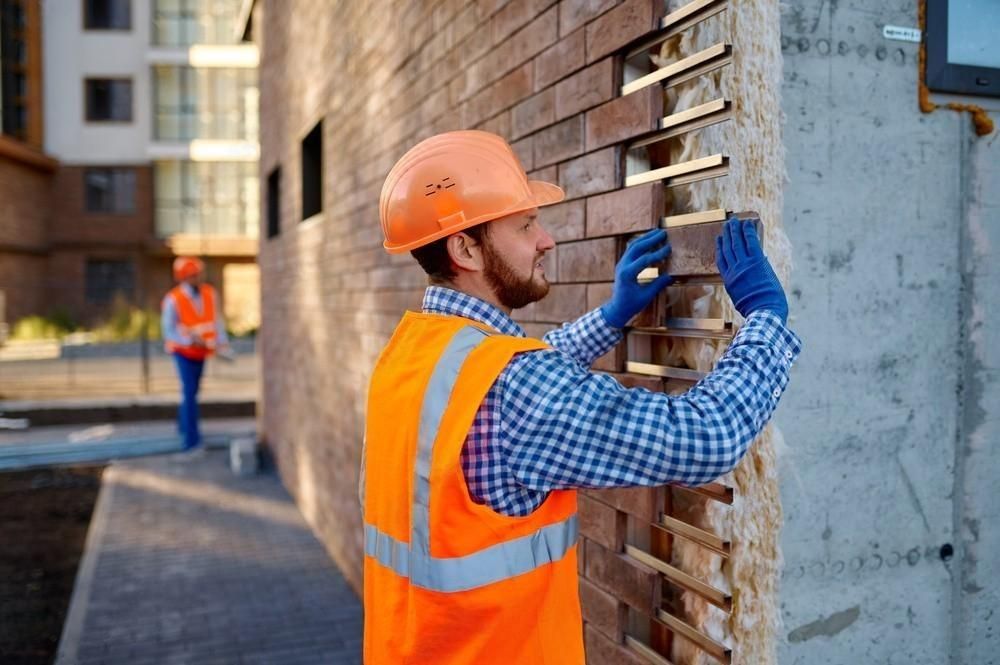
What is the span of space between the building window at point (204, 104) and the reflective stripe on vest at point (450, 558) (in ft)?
106

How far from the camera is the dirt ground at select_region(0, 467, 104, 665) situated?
511cm

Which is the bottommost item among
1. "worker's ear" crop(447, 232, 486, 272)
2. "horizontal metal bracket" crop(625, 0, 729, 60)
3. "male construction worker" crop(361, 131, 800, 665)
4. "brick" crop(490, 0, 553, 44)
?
"male construction worker" crop(361, 131, 800, 665)

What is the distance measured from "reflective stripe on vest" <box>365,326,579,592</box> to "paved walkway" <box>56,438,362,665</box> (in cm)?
326

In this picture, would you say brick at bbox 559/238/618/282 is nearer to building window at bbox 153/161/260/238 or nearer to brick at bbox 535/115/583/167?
brick at bbox 535/115/583/167

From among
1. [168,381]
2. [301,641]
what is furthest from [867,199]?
[168,381]

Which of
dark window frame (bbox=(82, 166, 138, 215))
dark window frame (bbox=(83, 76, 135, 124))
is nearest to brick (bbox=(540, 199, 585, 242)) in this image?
dark window frame (bbox=(82, 166, 138, 215))

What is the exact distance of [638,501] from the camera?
8.06ft

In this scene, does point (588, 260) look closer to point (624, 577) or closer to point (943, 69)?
point (624, 577)

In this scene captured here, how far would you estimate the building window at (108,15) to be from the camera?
3105cm

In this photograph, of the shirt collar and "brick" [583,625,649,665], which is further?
"brick" [583,625,649,665]

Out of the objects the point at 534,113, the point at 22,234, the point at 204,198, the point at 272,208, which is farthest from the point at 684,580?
the point at 204,198

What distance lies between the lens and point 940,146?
2.14 meters

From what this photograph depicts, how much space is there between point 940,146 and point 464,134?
1191mm

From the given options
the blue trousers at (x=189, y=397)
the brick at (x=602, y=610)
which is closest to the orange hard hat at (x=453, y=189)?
the brick at (x=602, y=610)
